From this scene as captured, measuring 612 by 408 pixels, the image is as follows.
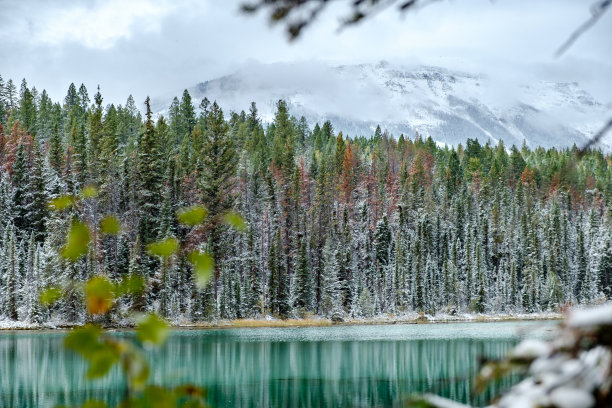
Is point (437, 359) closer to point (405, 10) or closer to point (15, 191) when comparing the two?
point (405, 10)

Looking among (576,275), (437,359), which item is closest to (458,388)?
(437,359)

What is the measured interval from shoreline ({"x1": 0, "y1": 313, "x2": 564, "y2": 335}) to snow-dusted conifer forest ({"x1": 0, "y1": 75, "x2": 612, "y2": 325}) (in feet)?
3.70

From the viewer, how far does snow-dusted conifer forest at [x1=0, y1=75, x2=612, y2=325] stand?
65438 mm

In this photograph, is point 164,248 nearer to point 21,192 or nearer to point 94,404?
point 94,404

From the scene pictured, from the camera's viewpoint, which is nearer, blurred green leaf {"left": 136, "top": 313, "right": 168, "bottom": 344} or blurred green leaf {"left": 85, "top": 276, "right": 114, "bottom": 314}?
blurred green leaf {"left": 136, "top": 313, "right": 168, "bottom": 344}

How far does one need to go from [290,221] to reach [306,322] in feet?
63.3

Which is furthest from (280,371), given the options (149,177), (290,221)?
(290,221)

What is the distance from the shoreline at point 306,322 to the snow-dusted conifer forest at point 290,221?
44.3 inches

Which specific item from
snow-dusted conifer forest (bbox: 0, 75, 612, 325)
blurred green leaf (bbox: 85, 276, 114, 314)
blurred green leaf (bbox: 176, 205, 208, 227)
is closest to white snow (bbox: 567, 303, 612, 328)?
blurred green leaf (bbox: 176, 205, 208, 227)

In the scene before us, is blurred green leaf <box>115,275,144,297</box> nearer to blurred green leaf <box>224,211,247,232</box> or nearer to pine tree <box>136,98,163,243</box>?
blurred green leaf <box>224,211,247,232</box>

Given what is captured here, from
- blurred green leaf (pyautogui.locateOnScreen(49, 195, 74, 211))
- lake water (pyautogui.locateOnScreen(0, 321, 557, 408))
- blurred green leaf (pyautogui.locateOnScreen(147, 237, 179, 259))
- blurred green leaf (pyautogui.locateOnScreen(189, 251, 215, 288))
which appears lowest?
lake water (pyautogui.locateOnScreen(0, 321, 557, 408))

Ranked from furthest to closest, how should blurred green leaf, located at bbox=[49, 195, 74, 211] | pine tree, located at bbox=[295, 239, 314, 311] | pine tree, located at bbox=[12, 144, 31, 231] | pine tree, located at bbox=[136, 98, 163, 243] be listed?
1. pine tree, located at bbox=[136, 98, 163, 243]
2. pine tree, located at bbox=[12, 144, 31, 231]
3. pine tree, located at bbox=[295, 239, 314, 311]
4. blurred green leaf, located at bbox=[49, 195, 74, 211]

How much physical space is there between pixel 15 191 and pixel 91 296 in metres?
78.2

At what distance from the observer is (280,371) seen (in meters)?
27.7
